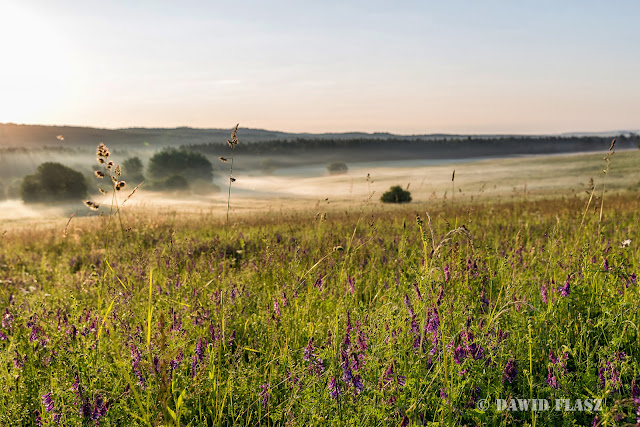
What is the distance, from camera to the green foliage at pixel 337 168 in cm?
7712

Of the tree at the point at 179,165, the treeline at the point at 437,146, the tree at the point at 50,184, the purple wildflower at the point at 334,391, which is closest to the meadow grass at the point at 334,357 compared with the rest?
the purple wildflower at the point at 334,391

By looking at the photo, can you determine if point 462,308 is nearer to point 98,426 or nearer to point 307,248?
point 98,426

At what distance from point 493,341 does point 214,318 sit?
2031 millimetres

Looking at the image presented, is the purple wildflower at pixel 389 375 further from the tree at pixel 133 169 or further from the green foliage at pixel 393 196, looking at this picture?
the tree at pixel 133 169

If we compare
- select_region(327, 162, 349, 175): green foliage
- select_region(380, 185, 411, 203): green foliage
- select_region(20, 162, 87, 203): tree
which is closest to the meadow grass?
select_region(380, 185, 411, 203): green foliage

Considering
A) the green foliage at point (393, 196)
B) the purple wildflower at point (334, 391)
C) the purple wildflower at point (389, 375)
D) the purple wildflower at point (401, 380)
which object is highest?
the purple wildflower at point (389, 375)

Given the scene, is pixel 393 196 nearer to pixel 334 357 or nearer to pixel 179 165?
pixel 334 357

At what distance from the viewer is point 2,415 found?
2506mm

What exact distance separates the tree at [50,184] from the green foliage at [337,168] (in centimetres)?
4099

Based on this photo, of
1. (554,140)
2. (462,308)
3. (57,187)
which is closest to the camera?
(462,308)

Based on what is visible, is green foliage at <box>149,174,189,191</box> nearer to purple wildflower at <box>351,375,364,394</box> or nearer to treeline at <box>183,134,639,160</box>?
treeline at <box>183,134,639,160</box>

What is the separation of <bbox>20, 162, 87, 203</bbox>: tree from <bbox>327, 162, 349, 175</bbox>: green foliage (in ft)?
134

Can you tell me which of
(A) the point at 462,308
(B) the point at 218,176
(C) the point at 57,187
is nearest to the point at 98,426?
(A) the point at 462,308

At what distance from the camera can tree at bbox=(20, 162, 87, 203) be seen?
44.1 metres
